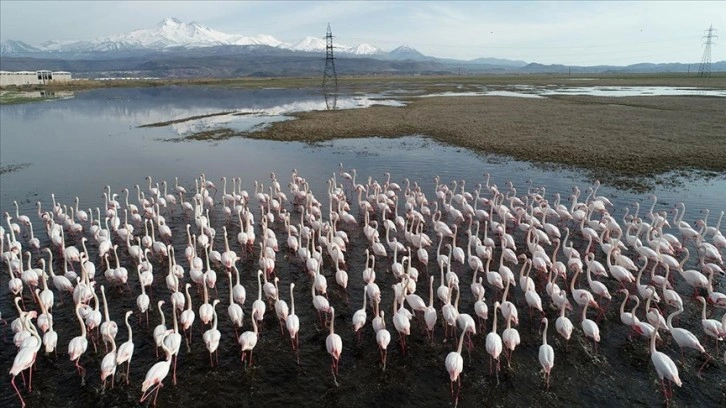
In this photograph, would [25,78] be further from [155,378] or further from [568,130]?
[155,378]

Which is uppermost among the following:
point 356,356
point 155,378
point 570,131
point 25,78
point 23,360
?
point 25,78

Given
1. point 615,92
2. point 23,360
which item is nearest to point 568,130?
point 23,360

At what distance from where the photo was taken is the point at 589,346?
11320 mm

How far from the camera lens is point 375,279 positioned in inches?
598

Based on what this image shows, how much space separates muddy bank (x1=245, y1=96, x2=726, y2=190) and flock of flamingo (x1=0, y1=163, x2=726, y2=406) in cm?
1072

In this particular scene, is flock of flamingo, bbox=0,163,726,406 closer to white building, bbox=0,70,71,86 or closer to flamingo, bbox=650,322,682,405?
flamingo, bbox=650,322,682,405

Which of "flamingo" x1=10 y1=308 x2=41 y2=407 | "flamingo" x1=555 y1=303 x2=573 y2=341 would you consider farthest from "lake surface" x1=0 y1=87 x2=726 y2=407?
"flamingo" x1=555 y1=303 x2=573 y2=341

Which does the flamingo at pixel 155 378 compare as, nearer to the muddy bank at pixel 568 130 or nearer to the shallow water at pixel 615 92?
the muddy bank at pixel 568 130

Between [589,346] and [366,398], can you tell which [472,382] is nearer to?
[366,398]

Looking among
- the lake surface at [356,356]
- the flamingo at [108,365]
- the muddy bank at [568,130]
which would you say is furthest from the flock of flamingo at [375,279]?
the muddy bank at [568,130]

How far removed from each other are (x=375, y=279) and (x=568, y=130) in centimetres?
3029

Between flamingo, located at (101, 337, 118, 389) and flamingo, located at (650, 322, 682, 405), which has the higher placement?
flamingo, located at (650, 322, 682, 405)

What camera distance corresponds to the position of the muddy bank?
93.9ft

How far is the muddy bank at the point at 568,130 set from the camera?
28625 millimetres
